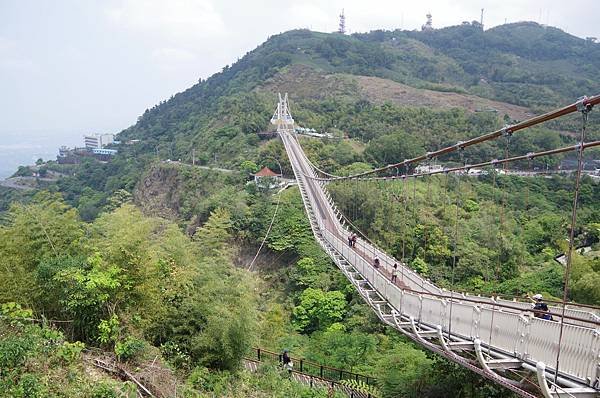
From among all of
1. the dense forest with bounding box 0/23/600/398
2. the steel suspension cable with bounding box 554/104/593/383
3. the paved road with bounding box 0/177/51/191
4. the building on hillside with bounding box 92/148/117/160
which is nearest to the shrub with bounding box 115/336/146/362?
the dense forest with bounding box 0/23/600/398

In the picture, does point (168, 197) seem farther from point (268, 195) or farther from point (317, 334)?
point (317, 334)

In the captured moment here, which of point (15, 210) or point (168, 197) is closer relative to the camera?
point (15, 210)

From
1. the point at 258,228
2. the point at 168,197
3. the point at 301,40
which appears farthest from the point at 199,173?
the point at 301,40

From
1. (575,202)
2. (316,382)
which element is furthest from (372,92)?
(575,202)

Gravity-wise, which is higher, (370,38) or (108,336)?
(370,38)

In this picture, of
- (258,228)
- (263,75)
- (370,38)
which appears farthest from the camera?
(370,38)

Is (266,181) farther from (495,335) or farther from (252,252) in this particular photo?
(495,335)

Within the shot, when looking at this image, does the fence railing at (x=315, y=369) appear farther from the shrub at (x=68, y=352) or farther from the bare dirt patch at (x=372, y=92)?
the bare dirt patch at (x=372, y=92)

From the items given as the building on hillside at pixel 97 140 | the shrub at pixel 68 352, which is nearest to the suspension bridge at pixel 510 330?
the shrub at pixel 68 352
